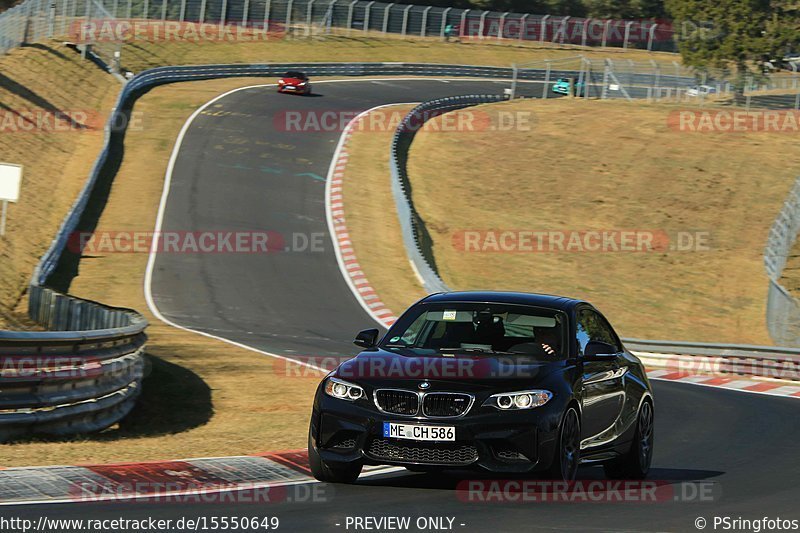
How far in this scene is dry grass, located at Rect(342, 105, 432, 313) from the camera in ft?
103

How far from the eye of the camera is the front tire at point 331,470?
368 inches

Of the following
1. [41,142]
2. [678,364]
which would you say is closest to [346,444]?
[678,364]

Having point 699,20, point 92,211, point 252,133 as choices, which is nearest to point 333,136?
point 252,133

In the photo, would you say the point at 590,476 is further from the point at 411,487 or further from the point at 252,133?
the point at 252,133

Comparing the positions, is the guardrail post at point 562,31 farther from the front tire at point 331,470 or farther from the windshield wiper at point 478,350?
the front tire at point 331,470

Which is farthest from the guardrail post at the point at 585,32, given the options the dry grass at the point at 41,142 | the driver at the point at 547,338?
the driver at the point at 547,338

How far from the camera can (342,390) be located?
Answer: 9.25 m

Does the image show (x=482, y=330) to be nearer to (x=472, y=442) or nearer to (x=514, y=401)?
(x=514, y=401)

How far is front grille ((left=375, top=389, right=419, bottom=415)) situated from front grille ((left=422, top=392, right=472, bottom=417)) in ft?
0.26

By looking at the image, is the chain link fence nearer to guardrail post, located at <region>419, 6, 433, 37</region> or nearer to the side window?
guardrail post, located at <region>419, 6, 433, 37</region>

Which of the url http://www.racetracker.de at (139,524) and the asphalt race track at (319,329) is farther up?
the url http://www.racetracker.de at (139,524)

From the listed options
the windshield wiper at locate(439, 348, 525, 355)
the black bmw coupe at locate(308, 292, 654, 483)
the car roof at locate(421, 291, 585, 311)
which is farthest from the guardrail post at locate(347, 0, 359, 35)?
the windshield wiper at locate(439, 348, 525, 355)

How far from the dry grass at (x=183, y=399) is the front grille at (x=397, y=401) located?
271 cm

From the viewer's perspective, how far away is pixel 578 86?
200 feet
